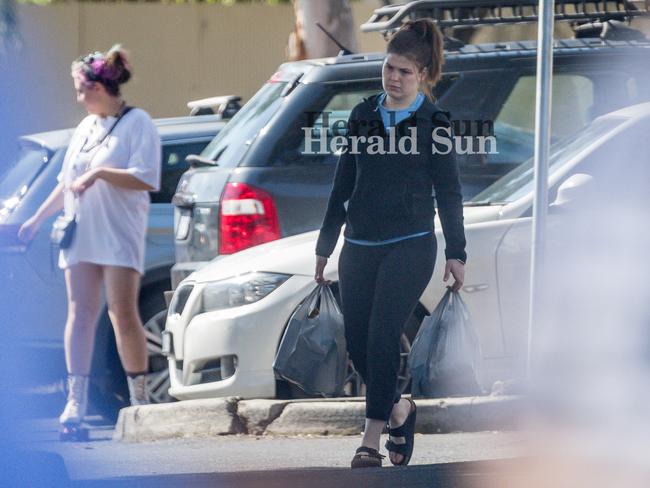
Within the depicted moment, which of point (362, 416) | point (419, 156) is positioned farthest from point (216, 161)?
point (419, 156)

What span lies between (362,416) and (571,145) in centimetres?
174

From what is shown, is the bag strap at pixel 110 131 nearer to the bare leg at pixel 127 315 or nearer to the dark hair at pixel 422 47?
the bare leg at pixel 127 315

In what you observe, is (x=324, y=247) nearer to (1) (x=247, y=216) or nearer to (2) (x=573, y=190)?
(2) (x=573, y=190)

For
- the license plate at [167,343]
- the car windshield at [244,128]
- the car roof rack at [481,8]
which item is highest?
the car roof rack at [481,8]

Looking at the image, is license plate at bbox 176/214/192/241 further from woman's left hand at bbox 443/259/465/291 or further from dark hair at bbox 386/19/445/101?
woman's left hand at bbox 443/259/465/291

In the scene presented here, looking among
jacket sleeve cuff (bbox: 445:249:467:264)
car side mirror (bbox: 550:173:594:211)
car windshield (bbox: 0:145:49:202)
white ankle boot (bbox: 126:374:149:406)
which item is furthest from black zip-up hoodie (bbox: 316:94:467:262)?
car windshield (bbox: 0:145:49:202)

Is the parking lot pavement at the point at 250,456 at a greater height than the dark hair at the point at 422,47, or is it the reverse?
the dark hair at the point at 422,47

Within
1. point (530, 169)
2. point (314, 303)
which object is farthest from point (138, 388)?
point (530, 169)

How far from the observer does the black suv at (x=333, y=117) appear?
805 centimetres

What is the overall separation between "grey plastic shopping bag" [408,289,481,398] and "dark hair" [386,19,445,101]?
0.86m

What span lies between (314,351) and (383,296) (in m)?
0.44

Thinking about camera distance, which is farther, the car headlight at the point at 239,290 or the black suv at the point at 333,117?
the black suv at the point at 333,117

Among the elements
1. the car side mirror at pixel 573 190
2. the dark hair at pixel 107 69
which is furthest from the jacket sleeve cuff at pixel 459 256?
the dark hair at pixel 107 69

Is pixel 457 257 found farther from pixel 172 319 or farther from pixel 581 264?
pixel 172 319
